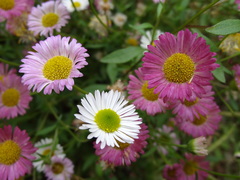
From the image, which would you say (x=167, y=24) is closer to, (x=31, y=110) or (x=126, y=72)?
(x=126, y=72)

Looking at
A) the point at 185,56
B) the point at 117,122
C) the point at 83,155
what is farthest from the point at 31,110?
the point at 185,56

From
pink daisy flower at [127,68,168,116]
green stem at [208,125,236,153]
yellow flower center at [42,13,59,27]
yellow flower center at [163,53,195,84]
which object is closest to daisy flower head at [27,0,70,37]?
yellow flower center at [42,13,59,27]

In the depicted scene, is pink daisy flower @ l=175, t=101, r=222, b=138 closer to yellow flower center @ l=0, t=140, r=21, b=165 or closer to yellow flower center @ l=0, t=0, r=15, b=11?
yellow flower center @ l=0, t=140, r=21, b=165

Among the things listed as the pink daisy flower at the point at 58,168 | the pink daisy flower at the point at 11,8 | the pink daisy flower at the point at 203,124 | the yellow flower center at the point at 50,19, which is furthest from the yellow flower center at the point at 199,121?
the pink daisy flower at the point at 11,8

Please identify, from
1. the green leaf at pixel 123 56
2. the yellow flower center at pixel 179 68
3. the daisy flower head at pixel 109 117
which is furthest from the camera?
the green leaf at pixel 123 56

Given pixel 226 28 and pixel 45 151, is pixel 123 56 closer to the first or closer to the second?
pixel 226 28

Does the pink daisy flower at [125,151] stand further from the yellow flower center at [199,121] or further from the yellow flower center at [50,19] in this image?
the yellow flower center at [50,19]
